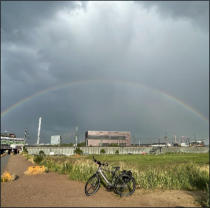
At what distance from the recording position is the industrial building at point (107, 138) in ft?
391

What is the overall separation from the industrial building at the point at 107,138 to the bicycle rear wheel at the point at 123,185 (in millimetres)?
109354

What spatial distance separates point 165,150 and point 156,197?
76.2 metres

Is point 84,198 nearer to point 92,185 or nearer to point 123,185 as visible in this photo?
point 92,185

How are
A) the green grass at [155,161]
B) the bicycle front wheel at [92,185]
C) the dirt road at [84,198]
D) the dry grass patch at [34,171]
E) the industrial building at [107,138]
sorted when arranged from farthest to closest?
the industrial building at [107,138] → the green grass at [155,161] → the dry grass patch at [34,171] → the bicycle front wheel at [92,185] → the dirt road at [84,198]

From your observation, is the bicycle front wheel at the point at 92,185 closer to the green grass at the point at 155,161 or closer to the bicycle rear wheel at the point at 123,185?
the bicycle rear wheel at the point at 123,185

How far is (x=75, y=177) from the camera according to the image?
13562 millimetres

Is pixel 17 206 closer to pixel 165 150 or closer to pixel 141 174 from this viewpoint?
pixel 141 174

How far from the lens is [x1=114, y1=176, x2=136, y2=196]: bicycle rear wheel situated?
9.16 metres

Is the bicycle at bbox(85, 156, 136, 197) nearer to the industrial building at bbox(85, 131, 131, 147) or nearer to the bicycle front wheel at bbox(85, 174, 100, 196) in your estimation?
the bicycle front wheel at bbox(85, 174, 100, 196)

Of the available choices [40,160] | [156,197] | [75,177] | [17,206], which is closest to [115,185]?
[156,197]

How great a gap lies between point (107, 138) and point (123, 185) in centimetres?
11373

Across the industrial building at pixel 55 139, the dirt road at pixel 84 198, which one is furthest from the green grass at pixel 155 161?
the industrial building at pixel 55 139

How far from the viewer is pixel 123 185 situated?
361 inches

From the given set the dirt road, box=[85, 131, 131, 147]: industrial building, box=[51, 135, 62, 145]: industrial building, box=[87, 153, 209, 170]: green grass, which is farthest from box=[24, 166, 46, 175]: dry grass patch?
box=[85, 131, 131, 147]: industrial building
